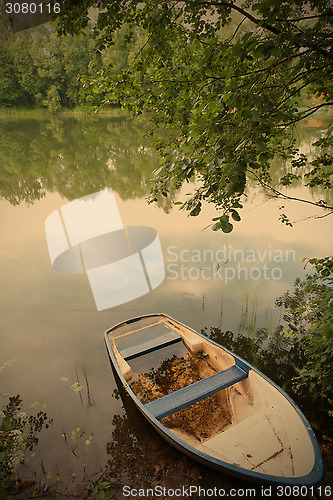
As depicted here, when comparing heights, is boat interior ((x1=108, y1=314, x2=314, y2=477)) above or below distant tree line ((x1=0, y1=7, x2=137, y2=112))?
below

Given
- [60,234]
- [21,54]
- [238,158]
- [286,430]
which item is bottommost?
[286,430]

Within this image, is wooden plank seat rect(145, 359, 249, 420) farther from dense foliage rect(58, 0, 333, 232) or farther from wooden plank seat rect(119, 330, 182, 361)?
dense foliage rect(58, 0, 333, 232)

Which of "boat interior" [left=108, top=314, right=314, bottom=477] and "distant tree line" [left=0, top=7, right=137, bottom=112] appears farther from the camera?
"distant tree line" [left=0, top=7, right=137, bottom=112]

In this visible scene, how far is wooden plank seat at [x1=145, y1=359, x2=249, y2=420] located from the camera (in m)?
4.79

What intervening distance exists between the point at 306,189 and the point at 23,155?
23.2 metres

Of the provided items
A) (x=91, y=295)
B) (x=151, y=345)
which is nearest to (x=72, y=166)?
(x=91, y=295)

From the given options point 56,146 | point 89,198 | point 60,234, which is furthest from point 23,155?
point 60,234

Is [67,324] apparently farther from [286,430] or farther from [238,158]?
[238,158]

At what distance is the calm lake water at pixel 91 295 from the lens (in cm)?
543

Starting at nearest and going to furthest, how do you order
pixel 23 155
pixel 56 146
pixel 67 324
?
pixel 67 324, pixel 23 155, pixel 56 146

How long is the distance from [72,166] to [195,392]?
20536 mm

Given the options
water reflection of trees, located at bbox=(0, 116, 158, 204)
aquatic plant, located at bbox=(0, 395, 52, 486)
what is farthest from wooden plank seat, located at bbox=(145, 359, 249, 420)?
water reflection of trees, located at bbox=(0, 116, 158, 204)

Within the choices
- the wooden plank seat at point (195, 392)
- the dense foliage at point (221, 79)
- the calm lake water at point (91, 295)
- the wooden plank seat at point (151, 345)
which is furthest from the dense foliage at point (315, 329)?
the wooden plank seat at point (151, 345)

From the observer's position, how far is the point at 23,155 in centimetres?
2511
